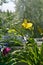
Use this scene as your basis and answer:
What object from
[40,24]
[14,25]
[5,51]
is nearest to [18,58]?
[5,51]

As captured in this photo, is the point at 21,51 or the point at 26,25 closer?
the point at 21,51

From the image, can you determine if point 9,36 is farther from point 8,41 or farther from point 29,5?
point 29,5

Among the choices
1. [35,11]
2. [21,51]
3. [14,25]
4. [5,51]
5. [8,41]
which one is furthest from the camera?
[35,11]

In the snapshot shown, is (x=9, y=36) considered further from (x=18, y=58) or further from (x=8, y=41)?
(x=18, y=58)

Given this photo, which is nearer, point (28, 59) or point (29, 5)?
point (28, 59)

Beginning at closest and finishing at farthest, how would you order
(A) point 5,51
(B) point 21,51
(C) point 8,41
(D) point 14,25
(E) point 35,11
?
(A) point 5,51
(B) point 21,51
(C) point 8,41
(D) point 14,25
(E) point 35,11

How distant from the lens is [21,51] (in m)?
4.16

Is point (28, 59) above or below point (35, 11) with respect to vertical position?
below

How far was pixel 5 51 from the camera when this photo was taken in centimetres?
389

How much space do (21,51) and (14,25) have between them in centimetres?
124

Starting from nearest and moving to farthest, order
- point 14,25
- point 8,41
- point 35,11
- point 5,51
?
point 5,51
point 8,41
point 14,25
point 35,11

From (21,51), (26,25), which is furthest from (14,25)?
(21,51)

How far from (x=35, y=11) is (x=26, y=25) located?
1.70 feet

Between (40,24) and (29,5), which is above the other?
(29,5)
